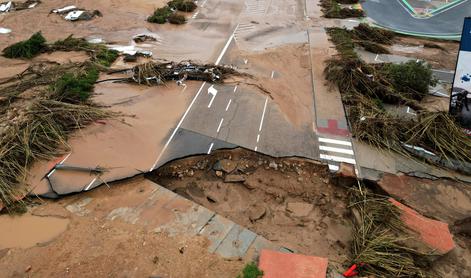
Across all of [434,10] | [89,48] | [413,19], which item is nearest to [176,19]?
[89,48]

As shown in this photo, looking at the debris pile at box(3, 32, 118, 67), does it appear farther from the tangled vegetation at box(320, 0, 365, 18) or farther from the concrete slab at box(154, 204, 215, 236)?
the tangled vegetation at box(320, 0, 365, 18)

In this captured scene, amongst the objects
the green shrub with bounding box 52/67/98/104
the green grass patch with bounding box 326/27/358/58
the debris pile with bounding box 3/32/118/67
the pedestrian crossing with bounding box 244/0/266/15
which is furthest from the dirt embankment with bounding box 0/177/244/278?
the pedestrian crossing with bounding box 244/0/266/15

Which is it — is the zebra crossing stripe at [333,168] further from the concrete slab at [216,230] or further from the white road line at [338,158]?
the concrete slab at [216,230]

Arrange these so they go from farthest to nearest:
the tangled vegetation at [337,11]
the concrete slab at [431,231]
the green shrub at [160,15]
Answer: the tangled vegetation at [337,11]
the green shrub at [160,15]
the concrete slab at [431,231]

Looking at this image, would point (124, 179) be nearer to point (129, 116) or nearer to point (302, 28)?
point (129, 116)

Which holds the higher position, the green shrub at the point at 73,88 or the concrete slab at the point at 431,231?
the green shrub at the point at 73,88

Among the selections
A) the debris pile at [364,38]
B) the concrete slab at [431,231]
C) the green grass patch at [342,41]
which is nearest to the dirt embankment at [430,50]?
the debris pile at [364,38]

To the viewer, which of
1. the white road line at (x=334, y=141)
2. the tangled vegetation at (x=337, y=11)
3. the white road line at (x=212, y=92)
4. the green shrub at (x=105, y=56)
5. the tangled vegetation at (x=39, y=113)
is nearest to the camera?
the tangled vegetation at (x=39, y=113)

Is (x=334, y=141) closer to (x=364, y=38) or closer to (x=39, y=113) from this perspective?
(x=39, y=113)
